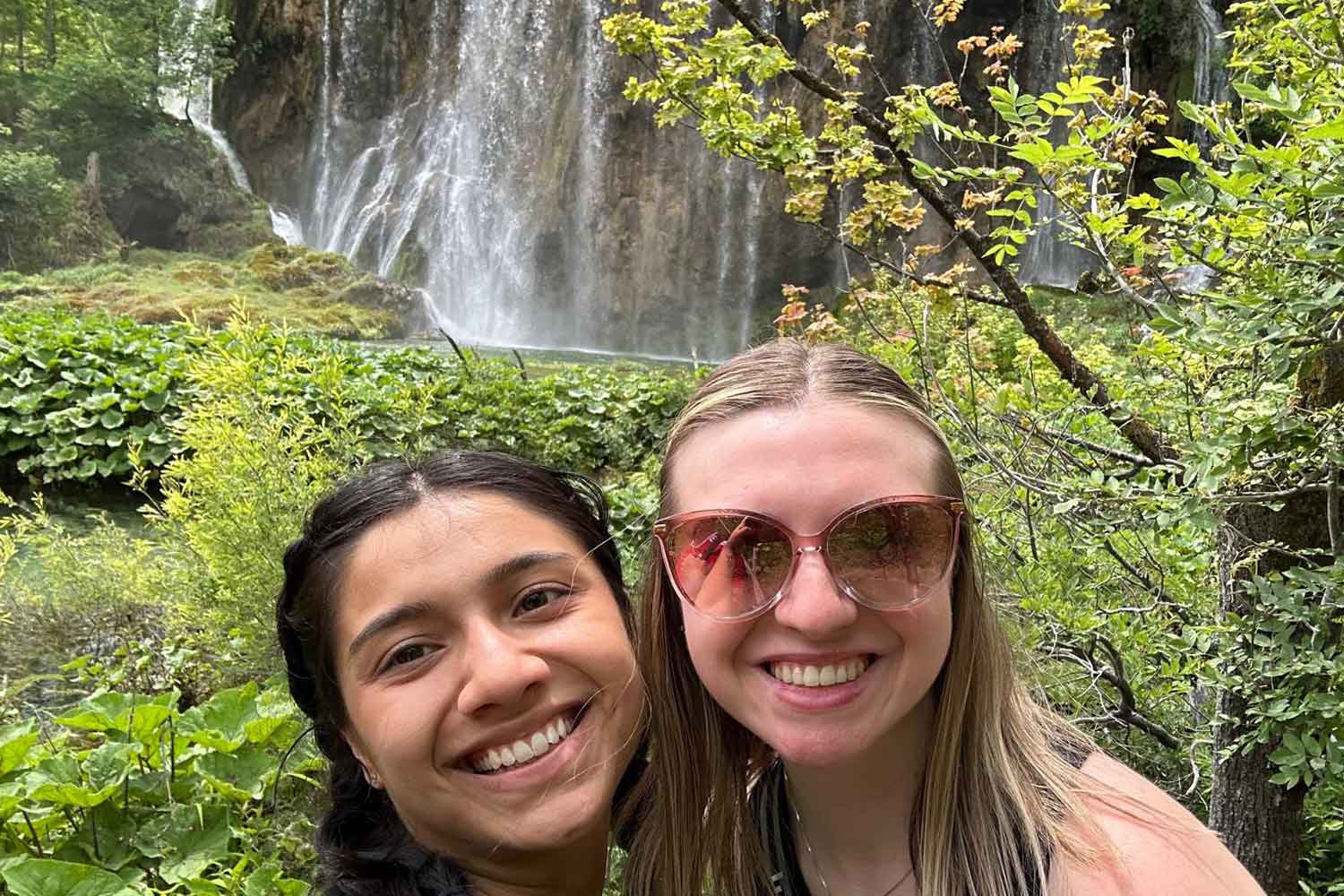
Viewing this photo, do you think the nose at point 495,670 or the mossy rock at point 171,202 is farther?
the mossy rock at point 171,202

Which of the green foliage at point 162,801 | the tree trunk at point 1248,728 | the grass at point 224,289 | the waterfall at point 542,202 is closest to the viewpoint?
the tree trunk at point 1248,728

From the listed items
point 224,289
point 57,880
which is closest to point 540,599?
point 57,880

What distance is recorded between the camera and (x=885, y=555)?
3.64ft

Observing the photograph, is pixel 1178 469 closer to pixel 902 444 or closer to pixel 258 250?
pixel 902 444

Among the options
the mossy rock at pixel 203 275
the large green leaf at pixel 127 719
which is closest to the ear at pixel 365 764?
the large green leaf at pixel 127 719

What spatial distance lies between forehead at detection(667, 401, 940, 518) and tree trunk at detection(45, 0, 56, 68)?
2359 centimetres

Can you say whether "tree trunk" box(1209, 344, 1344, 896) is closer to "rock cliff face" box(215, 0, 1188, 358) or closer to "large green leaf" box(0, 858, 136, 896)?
"large green leaf" box(0, 858, 136, 896)

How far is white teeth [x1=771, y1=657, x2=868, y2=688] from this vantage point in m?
1.10

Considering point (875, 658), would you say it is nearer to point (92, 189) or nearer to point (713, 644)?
point (713, 644)

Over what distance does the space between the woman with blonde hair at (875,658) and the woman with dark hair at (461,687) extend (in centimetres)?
27

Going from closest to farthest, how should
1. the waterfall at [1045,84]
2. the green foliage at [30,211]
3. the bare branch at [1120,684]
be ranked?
the bare branch at [1120,684]
the waterfall at [1045,84]
the green foliage at [30,211]

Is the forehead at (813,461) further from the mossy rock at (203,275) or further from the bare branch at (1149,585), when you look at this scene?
the mossy rock at (203,275)

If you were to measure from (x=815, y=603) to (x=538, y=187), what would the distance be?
17883 mm

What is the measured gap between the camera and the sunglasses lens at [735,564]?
3.70ft
